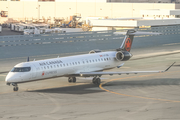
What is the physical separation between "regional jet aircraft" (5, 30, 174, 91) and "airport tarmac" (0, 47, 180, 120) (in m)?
1.36

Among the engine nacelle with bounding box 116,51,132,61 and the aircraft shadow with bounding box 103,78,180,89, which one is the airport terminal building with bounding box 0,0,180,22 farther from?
the aircraft shadow with bounding box 103,78,180,89

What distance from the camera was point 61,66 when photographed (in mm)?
36375

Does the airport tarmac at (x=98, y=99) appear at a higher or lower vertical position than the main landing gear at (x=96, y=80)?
lower

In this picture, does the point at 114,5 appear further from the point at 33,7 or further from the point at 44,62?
the point at 44,62

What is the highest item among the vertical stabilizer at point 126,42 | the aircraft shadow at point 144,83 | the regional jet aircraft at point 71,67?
the vertical stabilizer at point 126,42

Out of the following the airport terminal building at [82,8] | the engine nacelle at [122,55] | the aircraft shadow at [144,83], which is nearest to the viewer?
the aircraft shadow at [144,83]

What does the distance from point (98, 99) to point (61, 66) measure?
6680mm

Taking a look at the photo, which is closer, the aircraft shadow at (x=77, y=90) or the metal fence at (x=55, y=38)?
the aircraft shadow at (x=77, y=90)

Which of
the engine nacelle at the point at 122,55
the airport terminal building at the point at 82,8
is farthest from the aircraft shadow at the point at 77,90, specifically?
the airport terminal building at the point at 82,8

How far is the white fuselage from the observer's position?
33.8 metres

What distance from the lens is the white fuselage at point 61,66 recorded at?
3375cm

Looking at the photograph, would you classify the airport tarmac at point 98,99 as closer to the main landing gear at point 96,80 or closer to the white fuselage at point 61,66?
the main landing gear at point 96,80

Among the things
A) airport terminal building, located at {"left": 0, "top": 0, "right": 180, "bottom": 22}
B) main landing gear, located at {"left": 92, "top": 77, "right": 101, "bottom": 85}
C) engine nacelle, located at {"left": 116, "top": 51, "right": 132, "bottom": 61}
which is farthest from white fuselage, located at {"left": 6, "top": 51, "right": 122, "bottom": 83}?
airport terminal building, located at {"left": 0, "top": 0, "right": 180, "bottom": 22}

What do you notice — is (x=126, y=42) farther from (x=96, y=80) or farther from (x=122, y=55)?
(x=96, y=80)
